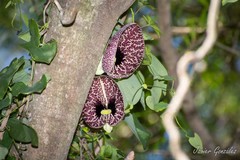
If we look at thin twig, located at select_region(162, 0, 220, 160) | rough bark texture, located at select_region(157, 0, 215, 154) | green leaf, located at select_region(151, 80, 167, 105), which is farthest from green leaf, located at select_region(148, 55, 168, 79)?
rough bark texture, located at select_region(157, 0, 215, 154)

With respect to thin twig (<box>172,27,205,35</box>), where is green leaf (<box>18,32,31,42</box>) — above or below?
above

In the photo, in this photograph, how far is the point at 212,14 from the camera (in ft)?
1.59

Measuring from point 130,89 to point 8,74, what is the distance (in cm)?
23

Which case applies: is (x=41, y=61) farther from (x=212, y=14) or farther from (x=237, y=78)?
(x=237, y=78)

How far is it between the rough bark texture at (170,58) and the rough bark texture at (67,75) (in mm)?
827

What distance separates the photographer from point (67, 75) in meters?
0.82

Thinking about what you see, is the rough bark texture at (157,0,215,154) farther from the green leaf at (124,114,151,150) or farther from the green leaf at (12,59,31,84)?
the green leaf at (12,59,31,84)

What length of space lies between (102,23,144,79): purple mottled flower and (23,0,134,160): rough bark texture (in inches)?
2.7

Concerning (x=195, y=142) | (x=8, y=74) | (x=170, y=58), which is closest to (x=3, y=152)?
(x=8, y=74)

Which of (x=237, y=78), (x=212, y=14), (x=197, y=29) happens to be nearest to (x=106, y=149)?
(x=212, y=14)

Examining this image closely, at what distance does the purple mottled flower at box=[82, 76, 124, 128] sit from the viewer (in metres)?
0.91

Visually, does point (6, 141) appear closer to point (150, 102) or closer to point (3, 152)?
point (3, 152)

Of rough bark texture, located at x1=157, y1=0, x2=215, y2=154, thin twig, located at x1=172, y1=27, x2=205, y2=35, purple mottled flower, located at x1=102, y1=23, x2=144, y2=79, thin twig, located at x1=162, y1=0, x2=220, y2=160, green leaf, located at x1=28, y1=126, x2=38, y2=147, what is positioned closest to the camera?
thin twig, located at x1=162, y1=0, x2=220, y2=160

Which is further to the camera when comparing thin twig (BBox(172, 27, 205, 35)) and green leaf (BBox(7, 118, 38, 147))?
thin twig (BBox(172, 27, 205, 35))
